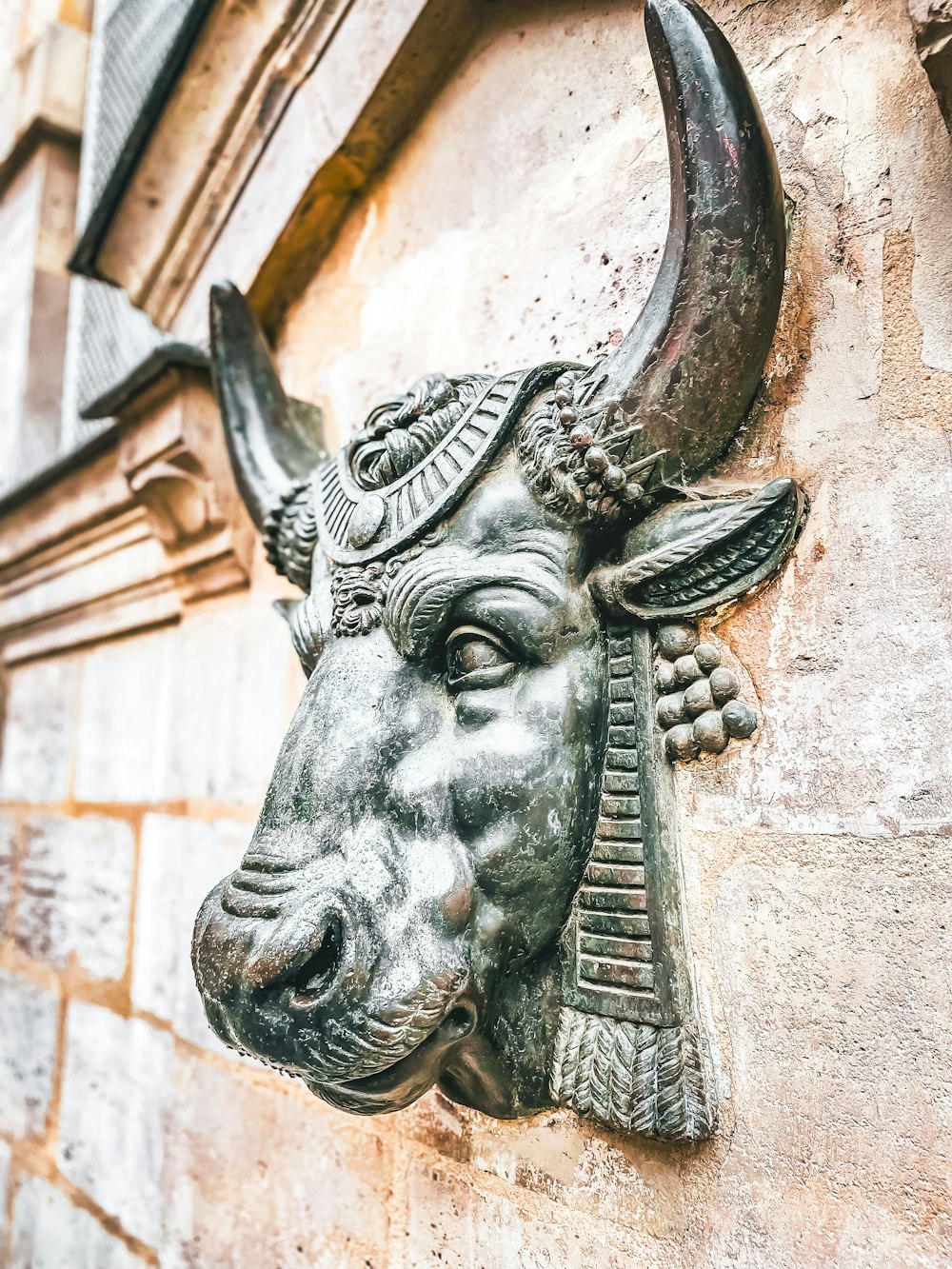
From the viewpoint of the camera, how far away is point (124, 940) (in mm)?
1596

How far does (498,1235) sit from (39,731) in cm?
163

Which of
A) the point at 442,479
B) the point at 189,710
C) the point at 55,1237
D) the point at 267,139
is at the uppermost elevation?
the point at 267,139

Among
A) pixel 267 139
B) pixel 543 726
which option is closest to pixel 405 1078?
pixel 543 726

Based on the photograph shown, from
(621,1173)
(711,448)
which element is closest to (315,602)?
(711,448)

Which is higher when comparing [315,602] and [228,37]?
[228,37]

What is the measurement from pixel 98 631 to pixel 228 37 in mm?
1082

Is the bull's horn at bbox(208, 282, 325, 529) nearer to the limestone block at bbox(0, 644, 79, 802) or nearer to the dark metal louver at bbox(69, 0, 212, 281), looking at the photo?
the dark metal louver at bbox(69, 0, 212, 281)

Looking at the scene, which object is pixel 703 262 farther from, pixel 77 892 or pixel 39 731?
pixel 39 731

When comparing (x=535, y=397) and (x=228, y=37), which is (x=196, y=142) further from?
(x=535, y=397)

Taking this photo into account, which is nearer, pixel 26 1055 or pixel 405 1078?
pixel 405 1078

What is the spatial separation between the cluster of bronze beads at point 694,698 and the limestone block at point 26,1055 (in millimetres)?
1594

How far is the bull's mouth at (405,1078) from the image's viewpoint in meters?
0.68

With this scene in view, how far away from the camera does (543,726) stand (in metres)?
0.71

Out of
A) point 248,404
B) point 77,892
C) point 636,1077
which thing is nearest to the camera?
point 636,1077
